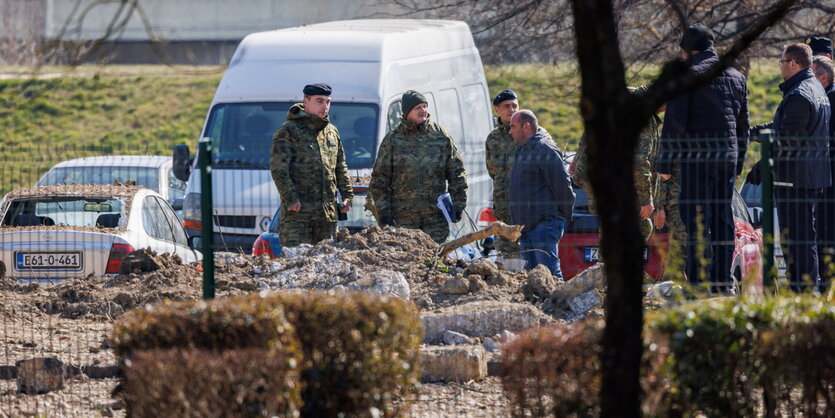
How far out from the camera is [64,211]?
37.2 ft

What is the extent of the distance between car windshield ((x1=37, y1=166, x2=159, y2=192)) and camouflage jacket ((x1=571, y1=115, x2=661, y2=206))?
7065 millimetres

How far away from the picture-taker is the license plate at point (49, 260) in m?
10.5

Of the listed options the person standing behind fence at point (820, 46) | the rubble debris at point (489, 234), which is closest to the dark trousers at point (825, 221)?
the person standing behind fence at point (820, 46)

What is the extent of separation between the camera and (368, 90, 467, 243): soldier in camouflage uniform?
10.8 meters

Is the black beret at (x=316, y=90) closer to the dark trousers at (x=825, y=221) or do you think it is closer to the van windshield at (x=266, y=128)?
the van windshield at (x=266, y=128)

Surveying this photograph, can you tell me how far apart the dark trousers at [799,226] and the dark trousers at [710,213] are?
39 cm

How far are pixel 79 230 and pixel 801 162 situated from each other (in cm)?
605

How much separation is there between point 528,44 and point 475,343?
40.7ft

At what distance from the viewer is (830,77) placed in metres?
10.5

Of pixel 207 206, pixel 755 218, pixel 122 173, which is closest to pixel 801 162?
pixel 755 218

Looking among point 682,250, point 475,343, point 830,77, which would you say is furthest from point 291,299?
point 830,77

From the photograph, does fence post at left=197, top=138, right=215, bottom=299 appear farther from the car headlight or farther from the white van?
the car headlight

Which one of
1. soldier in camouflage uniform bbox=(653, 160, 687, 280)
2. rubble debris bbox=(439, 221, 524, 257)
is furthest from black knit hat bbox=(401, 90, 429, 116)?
soldier in camouflage uniform bbox=(653, 160, 687, 280)

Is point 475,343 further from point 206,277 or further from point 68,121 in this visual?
point 68,121
